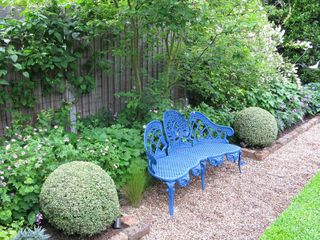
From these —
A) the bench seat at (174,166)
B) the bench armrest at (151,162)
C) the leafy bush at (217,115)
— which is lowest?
the bench seat at (174,166)

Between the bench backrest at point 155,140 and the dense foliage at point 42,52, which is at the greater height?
the dense foliage at point 42,52

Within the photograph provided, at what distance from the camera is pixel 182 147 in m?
4.17

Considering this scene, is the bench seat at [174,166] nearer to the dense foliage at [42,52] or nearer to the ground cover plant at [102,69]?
the ground cover plant at [102,69]

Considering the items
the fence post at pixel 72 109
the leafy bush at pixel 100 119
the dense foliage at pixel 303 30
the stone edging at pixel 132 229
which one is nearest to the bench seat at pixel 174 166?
the stone edging at pixel 132 229

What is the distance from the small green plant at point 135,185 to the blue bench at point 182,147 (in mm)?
127

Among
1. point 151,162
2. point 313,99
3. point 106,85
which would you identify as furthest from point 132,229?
point 313,99

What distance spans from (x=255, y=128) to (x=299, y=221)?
210cm

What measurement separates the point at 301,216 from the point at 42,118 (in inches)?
117

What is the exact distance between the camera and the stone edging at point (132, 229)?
2.69m

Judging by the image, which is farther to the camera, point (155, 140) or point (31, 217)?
point (155, 140)

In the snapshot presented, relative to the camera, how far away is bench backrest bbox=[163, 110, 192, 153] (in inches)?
158

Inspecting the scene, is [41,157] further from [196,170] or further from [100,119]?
[100,119]

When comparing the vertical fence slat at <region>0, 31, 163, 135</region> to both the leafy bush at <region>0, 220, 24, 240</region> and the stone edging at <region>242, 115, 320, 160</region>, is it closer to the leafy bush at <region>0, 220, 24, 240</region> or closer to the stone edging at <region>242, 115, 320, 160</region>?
the leafy bush at <region>0, 220, 24, 240</region>

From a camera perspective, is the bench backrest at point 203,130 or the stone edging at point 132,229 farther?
the bench backrest at point 203,130
